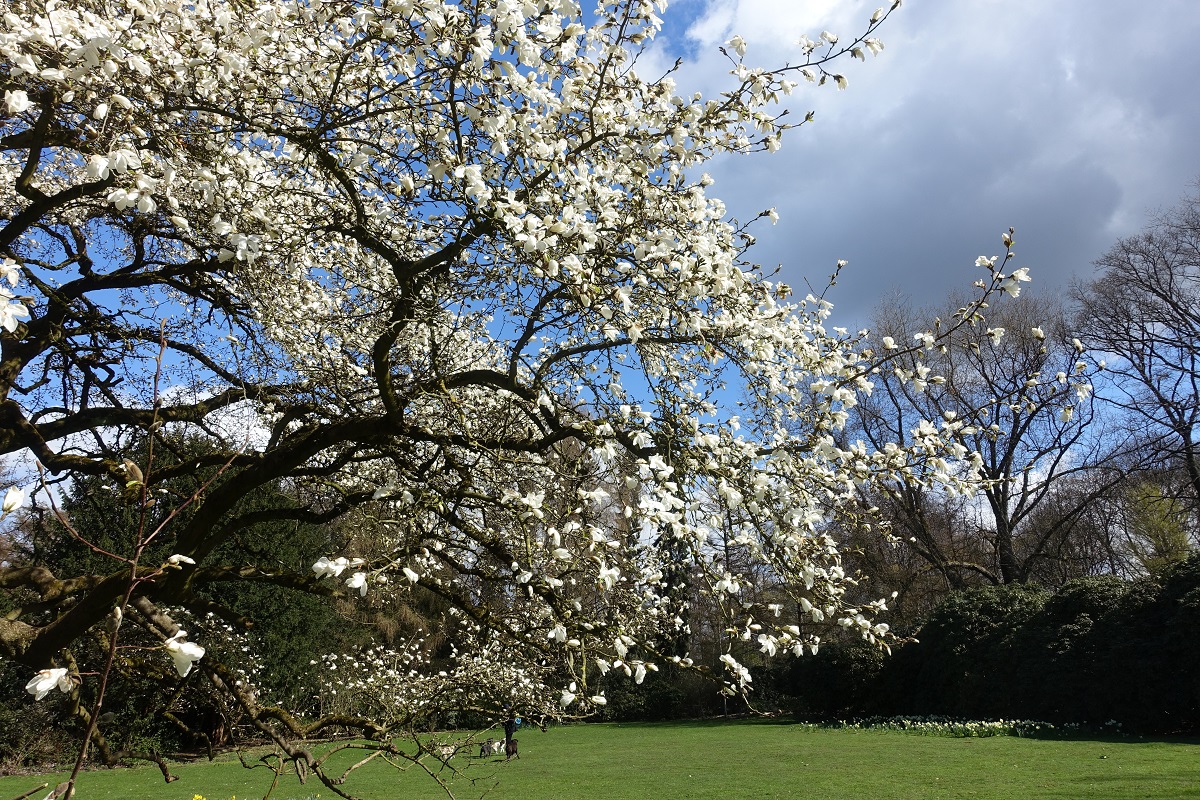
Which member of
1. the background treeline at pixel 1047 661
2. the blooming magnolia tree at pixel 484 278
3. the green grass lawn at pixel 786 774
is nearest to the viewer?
the blooming magnolia tree at pixel 484 278

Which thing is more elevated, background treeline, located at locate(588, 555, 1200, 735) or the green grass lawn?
background treeline, located at locate(588, 555, 1200, 735)

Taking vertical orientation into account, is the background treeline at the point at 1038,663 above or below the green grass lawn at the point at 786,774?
above

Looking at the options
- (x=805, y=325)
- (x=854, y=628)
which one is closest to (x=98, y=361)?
(x=805, y=325)

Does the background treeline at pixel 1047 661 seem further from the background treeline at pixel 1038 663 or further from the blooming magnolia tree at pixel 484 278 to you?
the blooming magnolia tree at pixel 484 278

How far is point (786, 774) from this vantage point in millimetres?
12086

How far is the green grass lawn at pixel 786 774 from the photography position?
943 centimetres

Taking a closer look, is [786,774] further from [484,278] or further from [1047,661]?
[484,278]

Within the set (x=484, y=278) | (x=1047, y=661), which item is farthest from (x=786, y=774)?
(x=484, y=278)

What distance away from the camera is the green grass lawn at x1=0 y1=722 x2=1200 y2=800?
943 centimetres

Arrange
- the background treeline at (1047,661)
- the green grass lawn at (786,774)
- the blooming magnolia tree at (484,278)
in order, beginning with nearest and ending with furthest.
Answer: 1. the blooming magnolia tree at (484,278)
2. the green grass lawn at (786,774)
3. the background treeline at (1047,661)

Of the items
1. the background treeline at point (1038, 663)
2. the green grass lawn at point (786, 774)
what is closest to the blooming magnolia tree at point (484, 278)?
the green grass lawn at point (786, 774)

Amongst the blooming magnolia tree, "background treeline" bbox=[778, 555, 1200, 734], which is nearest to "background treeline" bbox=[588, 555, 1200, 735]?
"background treeline" bbox=[778, 555, 1200, 734]

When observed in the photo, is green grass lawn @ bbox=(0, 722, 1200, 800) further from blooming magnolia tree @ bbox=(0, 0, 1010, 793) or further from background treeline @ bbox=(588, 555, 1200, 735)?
blooming magnolia tree @ bbox=(0, 0, 1010, 793)

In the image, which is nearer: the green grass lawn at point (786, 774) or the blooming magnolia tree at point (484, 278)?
the blooming magnolia tree at point (484, 278)
